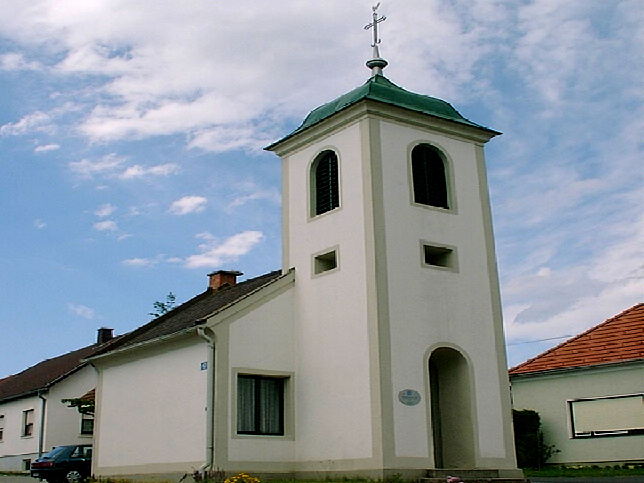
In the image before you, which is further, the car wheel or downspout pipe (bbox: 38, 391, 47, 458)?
downspout pipe (bbox: 38, 391, 47, 458)

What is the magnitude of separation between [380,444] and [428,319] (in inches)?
137

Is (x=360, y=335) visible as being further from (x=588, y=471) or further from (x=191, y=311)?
(x=588, y=471)

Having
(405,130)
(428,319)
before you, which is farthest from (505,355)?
(405,130)

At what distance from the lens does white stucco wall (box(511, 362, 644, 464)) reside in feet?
89.8

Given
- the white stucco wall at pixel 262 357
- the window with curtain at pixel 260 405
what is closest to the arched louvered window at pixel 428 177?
the white stucco wall at pixel 262 357

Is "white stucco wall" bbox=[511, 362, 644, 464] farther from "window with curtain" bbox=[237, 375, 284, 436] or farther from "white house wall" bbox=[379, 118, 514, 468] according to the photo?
"window with curtain" bbox=[237, 375, 284, 436]

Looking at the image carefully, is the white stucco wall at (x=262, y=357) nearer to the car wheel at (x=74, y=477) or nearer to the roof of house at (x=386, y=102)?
the roof of house at (x=386, y=102)

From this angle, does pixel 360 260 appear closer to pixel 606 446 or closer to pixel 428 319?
pixel 428 319

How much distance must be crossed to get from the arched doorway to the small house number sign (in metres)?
1.62

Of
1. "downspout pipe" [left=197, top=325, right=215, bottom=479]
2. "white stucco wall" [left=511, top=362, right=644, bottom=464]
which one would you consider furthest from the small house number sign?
"white stucco wall" [left=511, top=362, right=644, bottom=464]

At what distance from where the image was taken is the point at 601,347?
29.0 m

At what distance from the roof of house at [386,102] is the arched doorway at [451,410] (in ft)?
21.5

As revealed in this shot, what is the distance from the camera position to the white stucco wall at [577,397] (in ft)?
89.8

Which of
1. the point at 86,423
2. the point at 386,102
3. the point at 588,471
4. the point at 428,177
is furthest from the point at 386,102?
the point at 86,423
